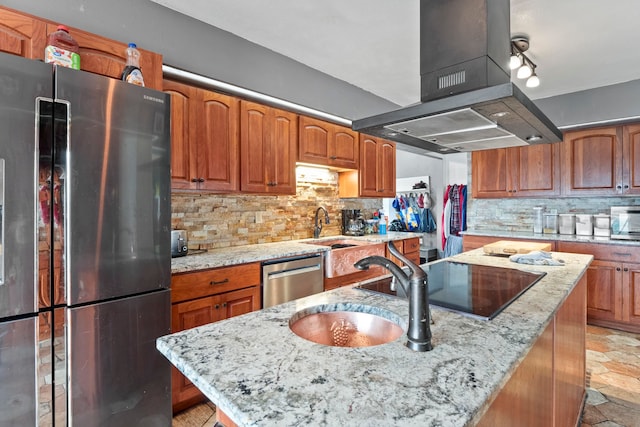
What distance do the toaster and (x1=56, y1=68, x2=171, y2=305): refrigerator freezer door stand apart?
1.95 ft

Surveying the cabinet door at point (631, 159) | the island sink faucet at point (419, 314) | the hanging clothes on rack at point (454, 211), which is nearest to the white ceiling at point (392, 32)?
the cabinet door at point (631, 159)

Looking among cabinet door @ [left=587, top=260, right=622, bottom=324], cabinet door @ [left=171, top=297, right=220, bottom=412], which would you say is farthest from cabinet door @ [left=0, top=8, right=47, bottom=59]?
cabinet door @ [left=587, top=260, right=622, bottom=324]

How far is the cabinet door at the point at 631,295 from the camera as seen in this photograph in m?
3.19

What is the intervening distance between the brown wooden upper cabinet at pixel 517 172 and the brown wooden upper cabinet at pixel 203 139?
3422 mm

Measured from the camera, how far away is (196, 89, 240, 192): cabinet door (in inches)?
92.0

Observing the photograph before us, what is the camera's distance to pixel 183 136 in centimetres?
224

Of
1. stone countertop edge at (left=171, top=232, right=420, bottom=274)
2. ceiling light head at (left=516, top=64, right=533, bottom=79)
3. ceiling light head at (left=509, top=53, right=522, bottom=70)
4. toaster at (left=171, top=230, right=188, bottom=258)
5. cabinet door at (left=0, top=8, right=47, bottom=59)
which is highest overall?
ceiling light head at (left=509, top=53, right=522, bottom=70)

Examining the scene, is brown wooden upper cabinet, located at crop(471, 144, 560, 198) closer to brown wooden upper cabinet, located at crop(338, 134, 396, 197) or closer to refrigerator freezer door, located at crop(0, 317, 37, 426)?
brown wooden upper cabinet, located at crop(338, 134, 396, 197)

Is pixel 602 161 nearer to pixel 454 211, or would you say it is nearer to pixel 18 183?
pixel 454 211

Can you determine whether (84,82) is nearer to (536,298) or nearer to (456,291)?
(456,291)

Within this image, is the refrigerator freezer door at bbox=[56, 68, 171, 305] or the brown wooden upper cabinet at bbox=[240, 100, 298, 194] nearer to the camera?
the refrigerator freezer door at bbox=[56, 68, 171, 305]

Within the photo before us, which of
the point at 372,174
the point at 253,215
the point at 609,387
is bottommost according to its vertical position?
the point at 609,387

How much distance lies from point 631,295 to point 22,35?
5.04 meters

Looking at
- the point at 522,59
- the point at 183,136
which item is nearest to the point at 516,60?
the point at 522,59
